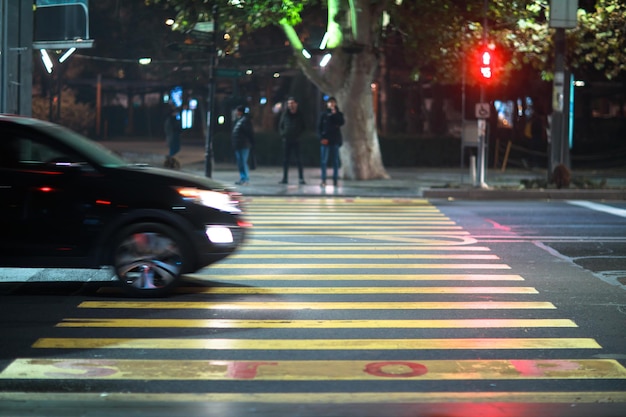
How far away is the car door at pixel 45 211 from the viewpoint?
358 inches

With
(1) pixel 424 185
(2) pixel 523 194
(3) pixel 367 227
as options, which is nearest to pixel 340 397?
(3) pixel 367 227

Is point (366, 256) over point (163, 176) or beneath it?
beneath

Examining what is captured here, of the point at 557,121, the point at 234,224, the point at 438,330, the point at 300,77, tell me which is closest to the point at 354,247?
the point at 234,224

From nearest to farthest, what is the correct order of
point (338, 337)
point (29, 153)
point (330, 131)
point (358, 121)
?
point (338, 337), point (29, 153), point (330, 131), point (358, 121)

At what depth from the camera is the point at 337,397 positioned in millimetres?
6102

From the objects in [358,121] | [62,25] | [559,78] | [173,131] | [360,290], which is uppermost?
[62,25]

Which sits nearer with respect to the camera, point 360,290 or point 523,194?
point 360,290

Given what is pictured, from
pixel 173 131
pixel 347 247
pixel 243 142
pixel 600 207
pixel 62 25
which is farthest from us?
pixel 173 131

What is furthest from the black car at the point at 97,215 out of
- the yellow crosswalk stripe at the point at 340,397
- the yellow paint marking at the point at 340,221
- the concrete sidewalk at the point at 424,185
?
the concrete sidewalk at the point at 424,185

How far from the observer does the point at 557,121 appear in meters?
22.5

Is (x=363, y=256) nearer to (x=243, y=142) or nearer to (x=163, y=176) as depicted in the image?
(x=163, y=176)

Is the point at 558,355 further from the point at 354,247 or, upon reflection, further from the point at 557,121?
the point at 557,121

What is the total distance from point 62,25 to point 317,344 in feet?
30.9

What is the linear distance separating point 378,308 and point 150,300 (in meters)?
2.09
